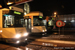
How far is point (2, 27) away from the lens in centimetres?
873

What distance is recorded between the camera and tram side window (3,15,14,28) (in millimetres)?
8414

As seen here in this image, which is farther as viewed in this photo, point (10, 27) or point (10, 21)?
point (10, 27)

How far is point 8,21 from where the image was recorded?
8422 millimetres

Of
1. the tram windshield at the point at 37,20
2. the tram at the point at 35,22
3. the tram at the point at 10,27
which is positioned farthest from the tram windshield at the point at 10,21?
the tram windshield at the point at 37,20

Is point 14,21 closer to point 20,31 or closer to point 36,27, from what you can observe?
point 20,31

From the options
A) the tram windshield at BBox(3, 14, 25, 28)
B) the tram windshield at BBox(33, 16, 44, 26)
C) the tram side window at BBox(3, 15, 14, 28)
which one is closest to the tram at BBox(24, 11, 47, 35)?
the tram windshield at BBox(33, 16, 44, 26)

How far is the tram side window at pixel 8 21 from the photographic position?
8414 millimetres

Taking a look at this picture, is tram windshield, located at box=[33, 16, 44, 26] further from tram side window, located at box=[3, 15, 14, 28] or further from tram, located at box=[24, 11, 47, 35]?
tram side window, located at box=[3, 15, 14, 28]

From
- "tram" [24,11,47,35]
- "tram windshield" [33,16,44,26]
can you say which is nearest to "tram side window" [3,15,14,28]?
"tram" [24,11,47,35]

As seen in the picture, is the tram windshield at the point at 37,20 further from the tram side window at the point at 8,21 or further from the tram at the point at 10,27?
the tram side window at the point at 8,21

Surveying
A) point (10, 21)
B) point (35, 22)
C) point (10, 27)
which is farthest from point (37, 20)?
point (10, 21)

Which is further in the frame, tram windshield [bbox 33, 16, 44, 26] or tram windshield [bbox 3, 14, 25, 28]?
tram windshield [bbox 33, 16, 44, 26]

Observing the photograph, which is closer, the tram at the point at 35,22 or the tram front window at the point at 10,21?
the tram front window at the point at 10,21

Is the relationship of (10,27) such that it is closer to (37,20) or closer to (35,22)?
(37,20)
